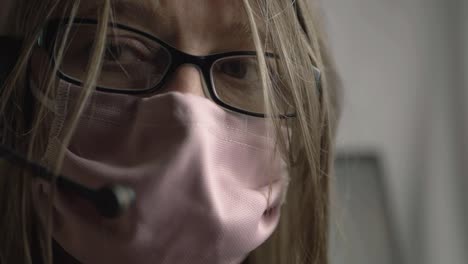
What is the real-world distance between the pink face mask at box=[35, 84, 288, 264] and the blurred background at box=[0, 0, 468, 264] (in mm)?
621

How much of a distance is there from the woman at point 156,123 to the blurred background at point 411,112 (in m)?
0.56

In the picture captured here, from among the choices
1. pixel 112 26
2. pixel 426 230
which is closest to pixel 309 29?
pixel 112 26

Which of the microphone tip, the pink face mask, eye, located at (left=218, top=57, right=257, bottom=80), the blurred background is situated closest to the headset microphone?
the microphone tip

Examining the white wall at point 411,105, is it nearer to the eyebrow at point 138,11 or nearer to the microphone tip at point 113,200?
the eyebrow at point 138,11

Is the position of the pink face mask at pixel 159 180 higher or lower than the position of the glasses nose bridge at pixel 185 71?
lower

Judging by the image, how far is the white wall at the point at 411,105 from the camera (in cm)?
110

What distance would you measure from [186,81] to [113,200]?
0.19 metres

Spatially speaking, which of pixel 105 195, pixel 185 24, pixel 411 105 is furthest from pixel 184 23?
pixel 411 105

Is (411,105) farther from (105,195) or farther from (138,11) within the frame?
(105,195)

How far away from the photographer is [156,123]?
464 millimetres

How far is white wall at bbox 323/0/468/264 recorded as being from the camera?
3.59 ft

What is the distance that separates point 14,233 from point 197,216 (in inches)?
8.1

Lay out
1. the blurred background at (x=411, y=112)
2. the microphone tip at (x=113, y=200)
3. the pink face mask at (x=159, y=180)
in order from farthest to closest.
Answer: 1. the blurred background at (x=411, y=112)
2. the pink face mask at (x=159, y=180)
3. the microphone tip at (x=113, y=200)

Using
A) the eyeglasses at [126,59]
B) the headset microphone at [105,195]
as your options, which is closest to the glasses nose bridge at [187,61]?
the eyeglasses at [126,59]
